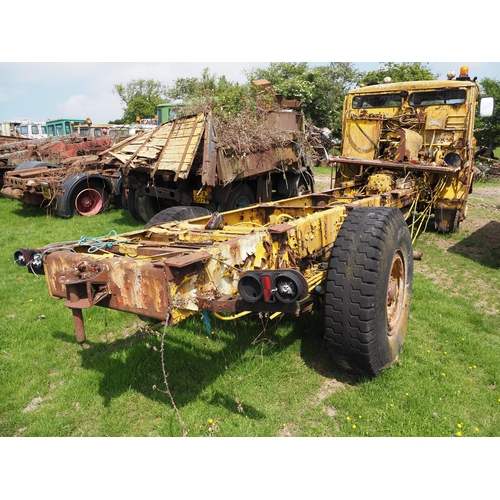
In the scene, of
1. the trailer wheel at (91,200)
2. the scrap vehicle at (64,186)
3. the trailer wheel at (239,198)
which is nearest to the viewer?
the trailer wheel at (239,198)

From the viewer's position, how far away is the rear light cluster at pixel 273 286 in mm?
2209

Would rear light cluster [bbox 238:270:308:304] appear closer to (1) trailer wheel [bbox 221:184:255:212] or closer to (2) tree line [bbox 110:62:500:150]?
(1) trailer wheel [bbox 221:184:255:212]

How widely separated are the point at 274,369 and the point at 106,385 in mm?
1389

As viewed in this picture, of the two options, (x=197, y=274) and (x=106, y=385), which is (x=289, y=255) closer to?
(x=197, y=274)

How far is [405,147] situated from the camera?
6.30 metres

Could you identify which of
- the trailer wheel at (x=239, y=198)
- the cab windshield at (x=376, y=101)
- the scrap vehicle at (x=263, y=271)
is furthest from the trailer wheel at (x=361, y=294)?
the cab windshield at (x=376, y=101)

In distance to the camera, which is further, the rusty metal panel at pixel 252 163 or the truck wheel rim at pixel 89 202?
the truck wheel rim at pixel 89 202

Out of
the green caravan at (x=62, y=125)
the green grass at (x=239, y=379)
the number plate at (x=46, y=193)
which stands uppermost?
the green caravan at (x=62, y=125)

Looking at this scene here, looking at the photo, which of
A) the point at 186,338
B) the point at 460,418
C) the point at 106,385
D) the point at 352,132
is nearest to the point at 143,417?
the point at 106,385

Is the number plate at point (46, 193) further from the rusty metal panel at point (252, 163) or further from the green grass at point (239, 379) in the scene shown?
the green grass at point (239, 379)

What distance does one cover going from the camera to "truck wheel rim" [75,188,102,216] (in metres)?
10.4

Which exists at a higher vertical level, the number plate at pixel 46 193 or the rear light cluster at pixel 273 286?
the rear light cluster at pixel 273 286

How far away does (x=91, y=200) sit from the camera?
10.6 meters

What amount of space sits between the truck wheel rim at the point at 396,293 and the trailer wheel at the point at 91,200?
8532 millimetres
